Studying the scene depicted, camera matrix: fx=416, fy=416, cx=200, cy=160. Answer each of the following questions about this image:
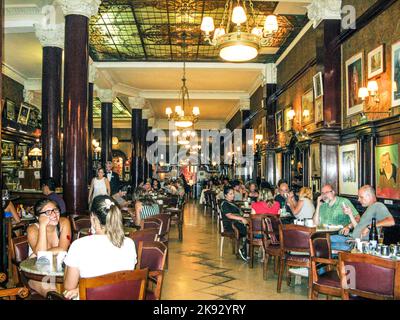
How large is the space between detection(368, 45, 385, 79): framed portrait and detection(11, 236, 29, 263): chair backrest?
216 inches

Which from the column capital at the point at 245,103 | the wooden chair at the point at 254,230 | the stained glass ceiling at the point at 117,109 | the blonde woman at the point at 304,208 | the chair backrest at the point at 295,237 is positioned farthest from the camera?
the stained glass ceiling at the point at 117,109

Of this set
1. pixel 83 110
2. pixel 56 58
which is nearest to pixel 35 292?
pixel 83 110

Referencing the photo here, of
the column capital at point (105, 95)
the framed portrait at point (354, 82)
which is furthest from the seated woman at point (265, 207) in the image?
the column capital at point (105, 95)

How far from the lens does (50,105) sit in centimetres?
930

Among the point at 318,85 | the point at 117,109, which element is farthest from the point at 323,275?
the point at 117,109

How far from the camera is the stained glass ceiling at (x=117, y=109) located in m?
22.1

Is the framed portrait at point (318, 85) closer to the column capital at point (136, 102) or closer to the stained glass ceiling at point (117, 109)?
the column capital at point (136, 102)

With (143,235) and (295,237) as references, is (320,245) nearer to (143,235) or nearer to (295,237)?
(295,237)

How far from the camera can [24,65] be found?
47.2ft

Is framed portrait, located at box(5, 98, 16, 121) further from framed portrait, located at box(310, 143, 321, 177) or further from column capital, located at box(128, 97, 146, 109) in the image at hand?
framed portrait, located at box(310, 143, 321, 177)

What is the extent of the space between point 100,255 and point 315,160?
6.79 meters

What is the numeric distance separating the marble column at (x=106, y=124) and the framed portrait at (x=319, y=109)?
9514 millimetres

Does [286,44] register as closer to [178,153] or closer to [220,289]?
[220,289]

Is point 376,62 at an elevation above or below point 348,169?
above
